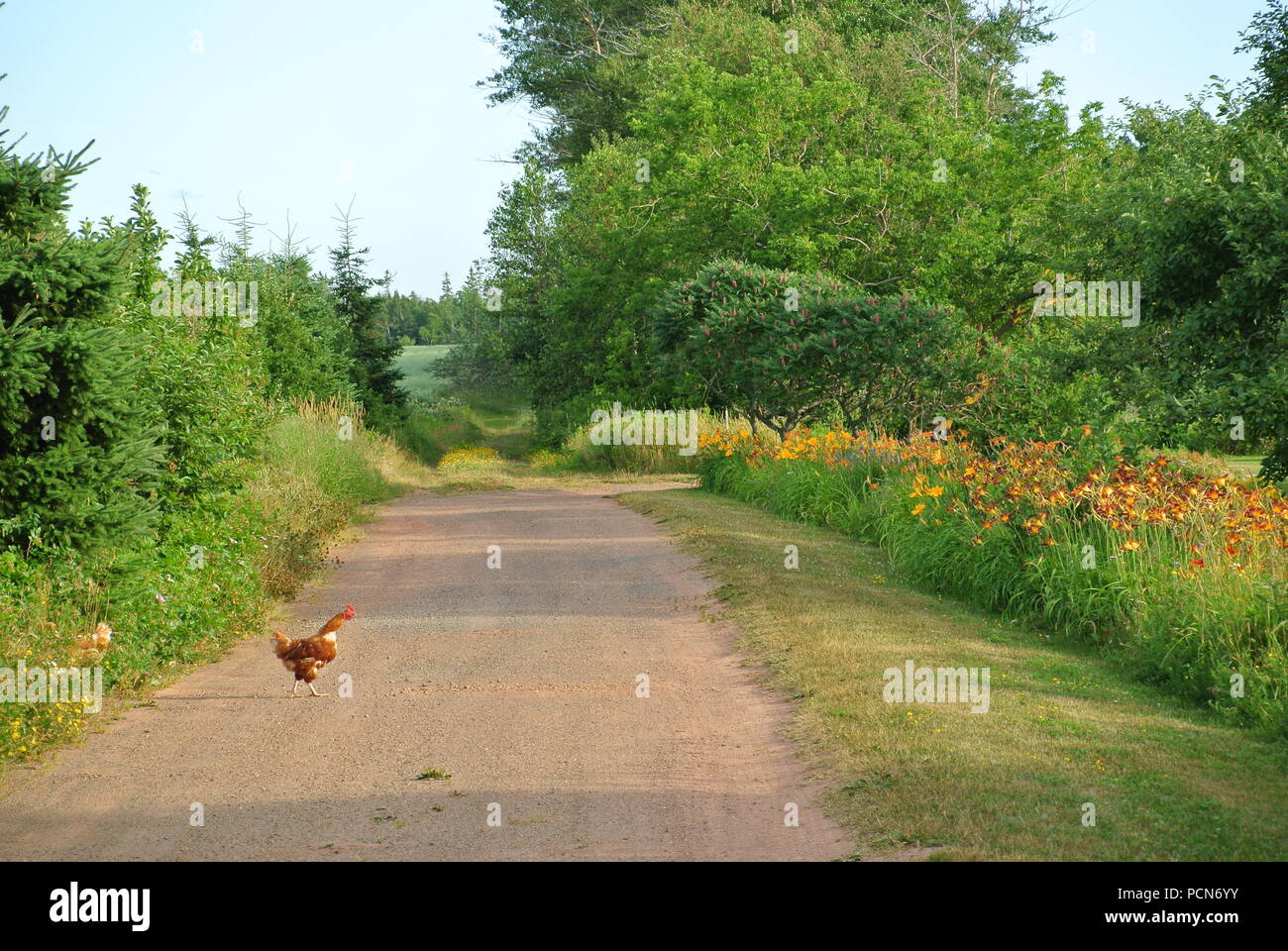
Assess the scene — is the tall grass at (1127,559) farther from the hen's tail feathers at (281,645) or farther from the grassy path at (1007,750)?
the hen's tail feathers at (281,645)

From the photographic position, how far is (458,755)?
282 inches

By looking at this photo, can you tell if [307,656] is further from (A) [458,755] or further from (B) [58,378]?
(B) [58,378]

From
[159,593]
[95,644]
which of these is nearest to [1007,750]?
[95,644]

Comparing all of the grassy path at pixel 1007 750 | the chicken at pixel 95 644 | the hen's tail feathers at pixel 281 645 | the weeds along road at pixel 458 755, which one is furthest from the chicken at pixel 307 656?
the grassy path at pixel 1007 750

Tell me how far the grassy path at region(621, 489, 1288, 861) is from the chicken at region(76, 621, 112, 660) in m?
4.53

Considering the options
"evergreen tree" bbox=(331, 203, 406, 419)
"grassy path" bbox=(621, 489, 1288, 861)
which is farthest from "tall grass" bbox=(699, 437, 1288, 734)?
"evergreen tree" bbox=(331, 203, 406, 419)

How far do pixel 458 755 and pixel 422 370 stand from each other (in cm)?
8394

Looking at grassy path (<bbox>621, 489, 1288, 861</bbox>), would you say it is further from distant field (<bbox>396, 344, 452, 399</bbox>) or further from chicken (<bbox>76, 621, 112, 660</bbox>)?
distant field (<bbox>396, 344, 452, 399</bbox>)

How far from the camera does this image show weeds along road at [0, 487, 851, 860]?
5.78 meters

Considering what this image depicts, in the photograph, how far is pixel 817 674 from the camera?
874 cm

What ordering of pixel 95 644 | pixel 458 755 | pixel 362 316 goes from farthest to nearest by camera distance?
1. pixel 362 316
2. pixel 95 644
3. pixel 458 755

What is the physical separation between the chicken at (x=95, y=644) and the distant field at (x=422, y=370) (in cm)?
5211

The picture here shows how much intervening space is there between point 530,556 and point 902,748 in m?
8.91
